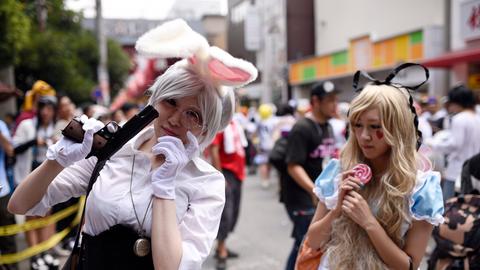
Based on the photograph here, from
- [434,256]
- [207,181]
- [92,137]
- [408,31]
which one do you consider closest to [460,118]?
[434,256]

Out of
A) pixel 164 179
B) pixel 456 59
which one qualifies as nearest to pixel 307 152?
pixel 164 179

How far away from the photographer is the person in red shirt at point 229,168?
16.7 ft

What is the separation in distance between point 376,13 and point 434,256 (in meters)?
16.4

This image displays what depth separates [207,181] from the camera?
1.78 metres

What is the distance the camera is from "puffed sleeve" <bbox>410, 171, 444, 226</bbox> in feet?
6.45

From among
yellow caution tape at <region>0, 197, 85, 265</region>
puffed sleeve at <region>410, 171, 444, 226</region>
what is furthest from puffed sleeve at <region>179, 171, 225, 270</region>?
yellow caution tape at <region>0, 197, 85, 265</region>

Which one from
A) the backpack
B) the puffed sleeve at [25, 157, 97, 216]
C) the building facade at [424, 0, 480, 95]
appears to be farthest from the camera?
the building facade at [424, 0, 480, 95]

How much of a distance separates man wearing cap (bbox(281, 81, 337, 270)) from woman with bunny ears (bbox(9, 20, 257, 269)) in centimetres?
197

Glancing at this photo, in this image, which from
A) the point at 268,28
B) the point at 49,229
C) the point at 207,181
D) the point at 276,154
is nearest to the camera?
the point at 207,181

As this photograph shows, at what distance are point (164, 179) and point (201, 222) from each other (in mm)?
232

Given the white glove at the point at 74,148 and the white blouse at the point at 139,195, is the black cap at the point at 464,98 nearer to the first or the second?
the white blouse at the point at 139,195

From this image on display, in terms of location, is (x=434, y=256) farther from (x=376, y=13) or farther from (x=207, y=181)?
(x=376, y=13)

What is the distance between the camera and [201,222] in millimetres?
1691

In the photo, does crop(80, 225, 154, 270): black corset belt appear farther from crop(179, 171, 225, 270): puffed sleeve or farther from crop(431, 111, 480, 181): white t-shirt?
crop(431, 111, 480, 181): white t-shirt
